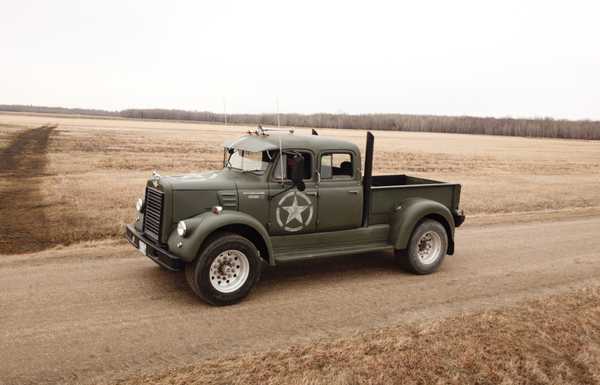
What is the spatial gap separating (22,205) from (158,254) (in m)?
8.96

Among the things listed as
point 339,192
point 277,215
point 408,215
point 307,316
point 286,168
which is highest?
point 286,168

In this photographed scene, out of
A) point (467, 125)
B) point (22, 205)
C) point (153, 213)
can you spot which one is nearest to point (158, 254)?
point (153, 213)

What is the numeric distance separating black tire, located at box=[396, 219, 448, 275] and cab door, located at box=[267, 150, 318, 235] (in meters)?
1.89

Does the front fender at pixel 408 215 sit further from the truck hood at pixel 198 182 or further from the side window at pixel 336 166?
the truck hood at pixel 198 182

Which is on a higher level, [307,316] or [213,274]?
[213,274]

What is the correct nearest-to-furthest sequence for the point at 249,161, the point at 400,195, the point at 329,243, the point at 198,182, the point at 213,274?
the point at 213,274 → the point at 198,182 → the point at 249,161 → the point at 329,243 → the point at 400,195

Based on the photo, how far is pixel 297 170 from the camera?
8.09 meters

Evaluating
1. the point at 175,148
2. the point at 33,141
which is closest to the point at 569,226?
the point at 175,148

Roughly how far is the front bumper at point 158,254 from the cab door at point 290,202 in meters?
1.53

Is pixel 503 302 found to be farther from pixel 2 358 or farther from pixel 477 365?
pixel 2 358

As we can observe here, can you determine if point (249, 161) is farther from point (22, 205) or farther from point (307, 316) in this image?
point (22, 205)

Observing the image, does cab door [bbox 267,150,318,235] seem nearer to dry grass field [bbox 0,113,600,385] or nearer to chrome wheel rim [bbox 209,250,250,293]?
chrome wheel rim [bbox 209,250,250,293]

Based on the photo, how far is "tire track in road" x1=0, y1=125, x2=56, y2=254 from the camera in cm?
1073

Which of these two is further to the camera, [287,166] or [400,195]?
[400,195]
